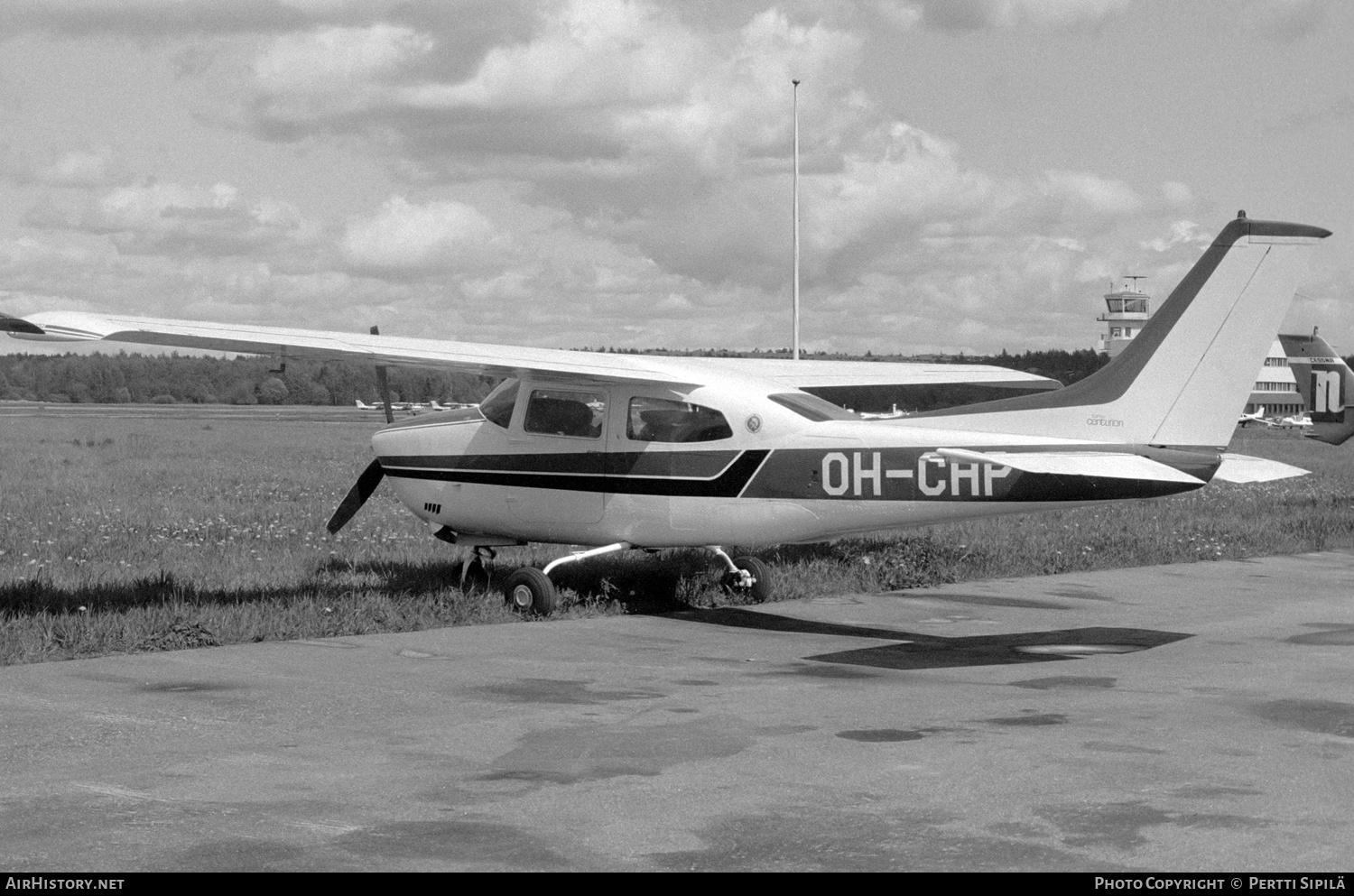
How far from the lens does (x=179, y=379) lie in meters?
137

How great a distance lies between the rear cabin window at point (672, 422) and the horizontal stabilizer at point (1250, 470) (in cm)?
397

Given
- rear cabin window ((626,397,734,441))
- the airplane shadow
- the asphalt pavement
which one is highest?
rear cabin window ((626,397,734,441))

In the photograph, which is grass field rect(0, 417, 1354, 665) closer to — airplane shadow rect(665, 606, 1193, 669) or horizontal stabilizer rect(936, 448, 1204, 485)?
airplane shadow rect(665, 606, 1193, 669)

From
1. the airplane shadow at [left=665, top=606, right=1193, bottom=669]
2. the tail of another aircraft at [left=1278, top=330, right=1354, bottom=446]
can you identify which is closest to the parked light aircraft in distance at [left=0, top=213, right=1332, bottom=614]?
the airplane shadow at [left=665, top=606, right=1193, bottom=669]

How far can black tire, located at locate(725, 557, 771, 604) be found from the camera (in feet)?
45.4

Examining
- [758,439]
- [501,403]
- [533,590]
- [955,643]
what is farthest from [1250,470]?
[501,403]

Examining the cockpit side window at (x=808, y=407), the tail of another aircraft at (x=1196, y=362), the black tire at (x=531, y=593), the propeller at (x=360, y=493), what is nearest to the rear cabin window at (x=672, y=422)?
the cockpit side window at (x=808, y=407)

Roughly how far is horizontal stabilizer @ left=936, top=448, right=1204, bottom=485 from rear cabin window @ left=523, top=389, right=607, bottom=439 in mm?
3515

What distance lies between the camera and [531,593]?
12.8 m

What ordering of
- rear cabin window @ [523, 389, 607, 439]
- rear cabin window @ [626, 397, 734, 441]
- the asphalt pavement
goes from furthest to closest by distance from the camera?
1. rear cabin window @ [523, 389, 607, 439]
2. rear cabin window @ [626, 397, 734, 441]
3. the asphalt pavement

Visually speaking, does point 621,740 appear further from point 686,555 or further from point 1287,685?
point 686,555

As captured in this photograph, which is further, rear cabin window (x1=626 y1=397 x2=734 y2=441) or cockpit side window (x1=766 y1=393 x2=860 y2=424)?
rear cabin window (x1=626 y1=397 x2=734 y2=441)
